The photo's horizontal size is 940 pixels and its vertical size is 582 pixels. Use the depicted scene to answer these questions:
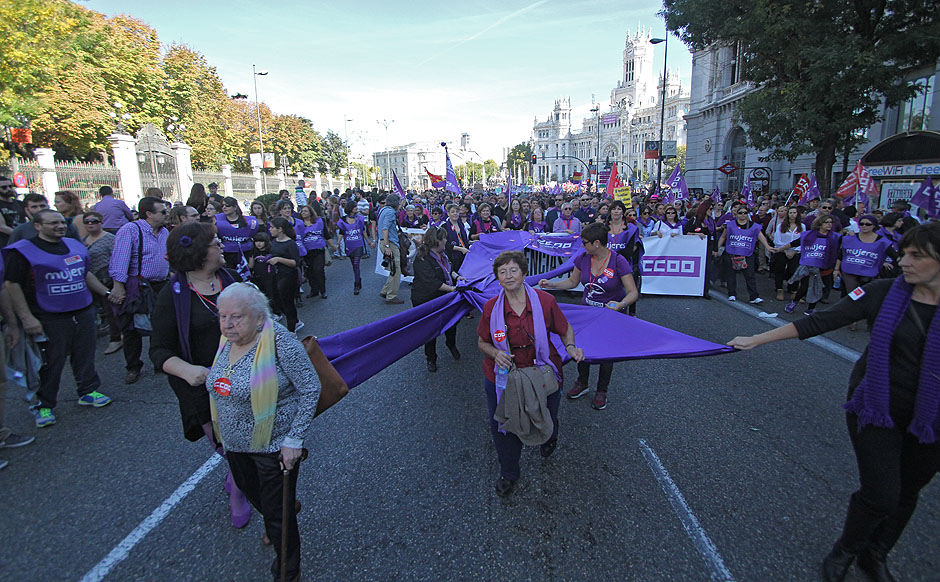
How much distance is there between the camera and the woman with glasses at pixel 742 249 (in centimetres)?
941

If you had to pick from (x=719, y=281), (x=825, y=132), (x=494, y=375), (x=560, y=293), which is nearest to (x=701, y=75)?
(x=825, y=132)

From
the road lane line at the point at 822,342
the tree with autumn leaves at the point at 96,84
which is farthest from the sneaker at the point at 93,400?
the tree with autumn leaves at the point at 96,84

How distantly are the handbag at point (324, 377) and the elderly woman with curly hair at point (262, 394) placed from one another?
0.15 metres

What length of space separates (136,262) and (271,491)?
4.17 m

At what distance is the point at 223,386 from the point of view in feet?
7.88

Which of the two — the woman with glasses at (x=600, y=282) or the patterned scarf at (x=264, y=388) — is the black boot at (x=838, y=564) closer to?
the woman with glasses at (x=600, y=282)

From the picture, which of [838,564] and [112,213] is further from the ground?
[112,213]

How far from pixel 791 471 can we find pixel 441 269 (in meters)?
3.90

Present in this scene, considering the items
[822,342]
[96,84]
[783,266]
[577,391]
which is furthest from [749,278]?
[96,84]

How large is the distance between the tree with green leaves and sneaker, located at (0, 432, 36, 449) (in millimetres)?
20100

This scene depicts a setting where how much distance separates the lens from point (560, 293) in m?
9.57

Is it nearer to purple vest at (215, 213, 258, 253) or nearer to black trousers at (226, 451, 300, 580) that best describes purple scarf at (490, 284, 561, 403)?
black trousers at (226, 451, 300, 580)

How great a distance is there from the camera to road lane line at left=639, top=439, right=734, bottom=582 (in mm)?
2719

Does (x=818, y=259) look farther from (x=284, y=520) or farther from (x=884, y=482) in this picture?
(x=284, y=520)
